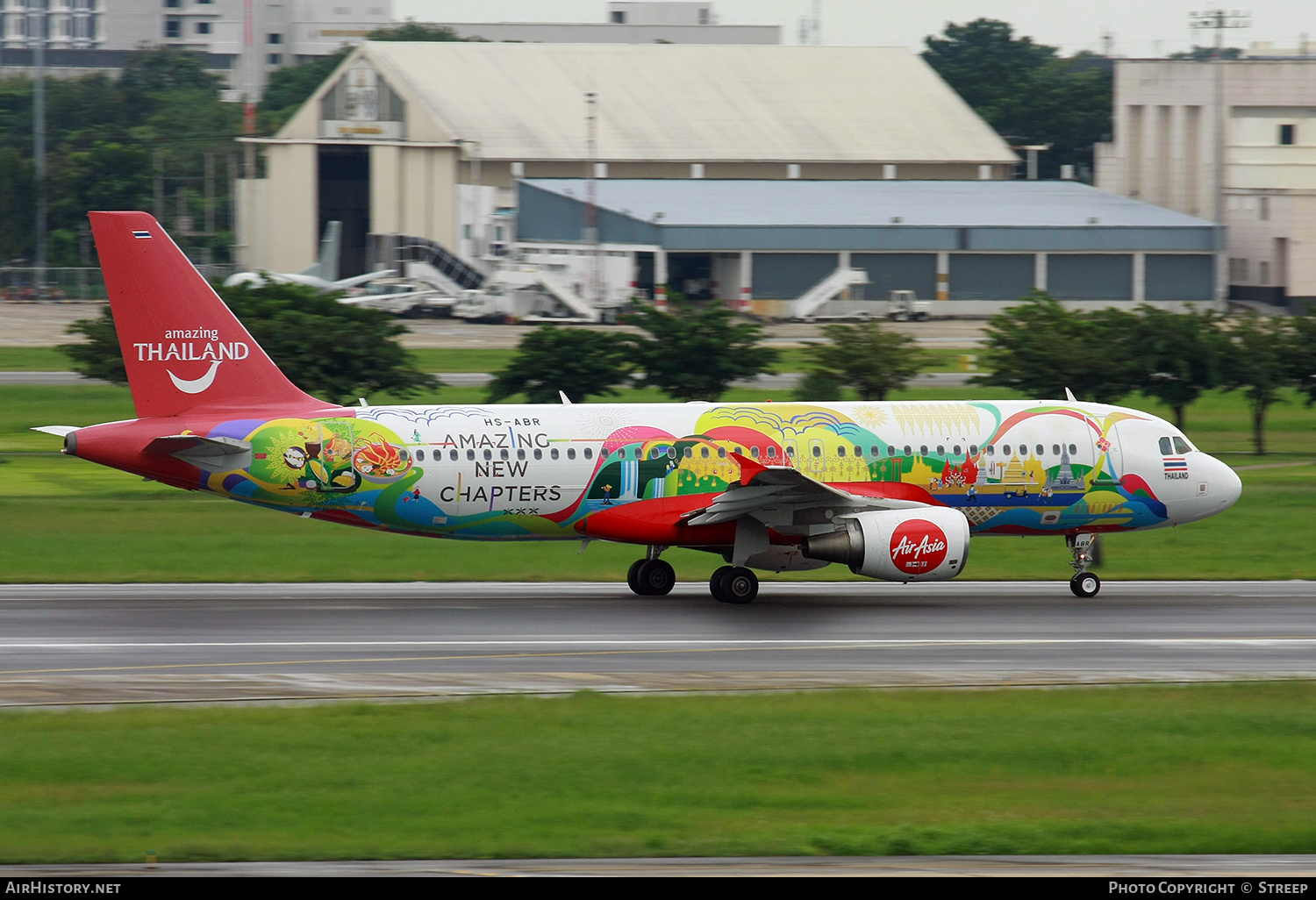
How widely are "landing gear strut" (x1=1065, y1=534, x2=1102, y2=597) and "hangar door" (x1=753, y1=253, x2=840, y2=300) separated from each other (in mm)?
77586

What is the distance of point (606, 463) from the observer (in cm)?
3092

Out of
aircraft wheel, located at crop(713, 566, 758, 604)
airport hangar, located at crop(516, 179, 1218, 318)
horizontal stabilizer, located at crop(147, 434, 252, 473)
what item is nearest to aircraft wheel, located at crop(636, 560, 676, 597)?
aircraft wheel, located at crop(713, 566, 758, 604)

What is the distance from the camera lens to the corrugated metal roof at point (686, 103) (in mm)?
119688

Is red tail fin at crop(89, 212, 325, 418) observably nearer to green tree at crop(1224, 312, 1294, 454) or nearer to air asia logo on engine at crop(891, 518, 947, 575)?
air asia logo on engine at crop(891, 518, 947, 575)

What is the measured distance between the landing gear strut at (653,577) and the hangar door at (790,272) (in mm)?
78942

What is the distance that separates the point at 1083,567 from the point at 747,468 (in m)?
7.60

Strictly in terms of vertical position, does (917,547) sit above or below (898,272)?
below

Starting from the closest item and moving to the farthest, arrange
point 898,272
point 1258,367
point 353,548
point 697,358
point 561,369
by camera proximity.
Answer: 1. point 353,548
2. point 561,369
3. point 697,358
4. point 1258,367
5. point 898,272

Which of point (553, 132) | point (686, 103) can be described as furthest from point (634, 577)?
point (686, 103)

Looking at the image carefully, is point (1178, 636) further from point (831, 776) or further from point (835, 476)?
point (831, 776)

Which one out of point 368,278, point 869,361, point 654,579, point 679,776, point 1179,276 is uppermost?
point 1179,276

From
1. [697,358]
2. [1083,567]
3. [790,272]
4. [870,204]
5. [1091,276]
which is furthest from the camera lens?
[870,204]

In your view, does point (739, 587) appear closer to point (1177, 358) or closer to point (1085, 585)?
point (1085, 585)

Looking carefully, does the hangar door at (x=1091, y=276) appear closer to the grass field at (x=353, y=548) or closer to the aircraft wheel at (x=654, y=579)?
the grass field at (x=353, y=548)
